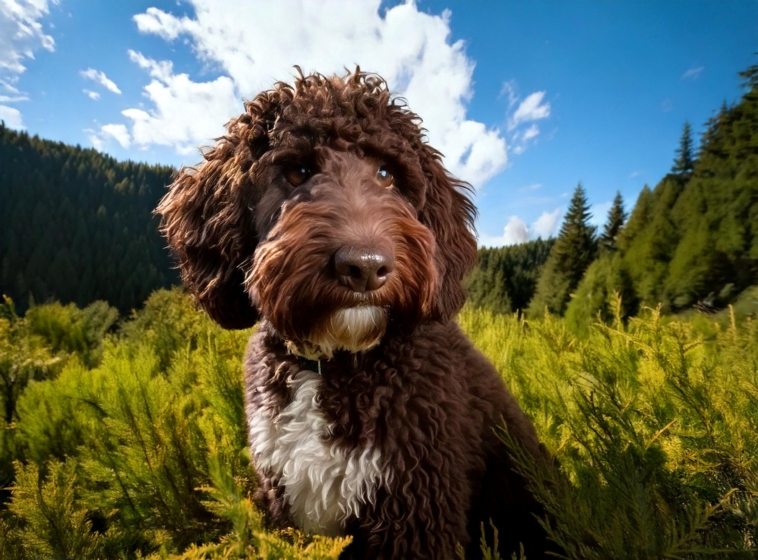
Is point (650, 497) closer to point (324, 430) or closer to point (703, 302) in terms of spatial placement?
point (324, 430)

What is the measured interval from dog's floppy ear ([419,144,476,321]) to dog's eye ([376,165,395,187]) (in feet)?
0.74

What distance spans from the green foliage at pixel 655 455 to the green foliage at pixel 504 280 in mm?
10226

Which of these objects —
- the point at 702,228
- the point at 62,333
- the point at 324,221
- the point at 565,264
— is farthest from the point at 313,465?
the point at 565,264

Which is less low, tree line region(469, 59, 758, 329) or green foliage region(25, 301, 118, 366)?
tree line region(469, 59, 758, 329)

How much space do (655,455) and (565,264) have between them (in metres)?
11.6

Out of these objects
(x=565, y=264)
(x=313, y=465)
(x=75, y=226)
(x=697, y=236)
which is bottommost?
(x=313, y=465)

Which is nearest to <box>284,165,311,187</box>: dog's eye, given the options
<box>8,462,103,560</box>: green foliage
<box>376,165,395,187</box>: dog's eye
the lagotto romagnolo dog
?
the lagotto romagnolo dog

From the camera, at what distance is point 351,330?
1.68 metres

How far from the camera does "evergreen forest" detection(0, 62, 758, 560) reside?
126 cm

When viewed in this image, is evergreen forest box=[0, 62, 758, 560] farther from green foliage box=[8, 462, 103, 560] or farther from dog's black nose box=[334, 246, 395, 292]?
dog's black nose box=[334, 246, 395, 292]

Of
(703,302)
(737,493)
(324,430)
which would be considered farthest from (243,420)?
(703,302)

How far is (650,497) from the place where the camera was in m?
1.35

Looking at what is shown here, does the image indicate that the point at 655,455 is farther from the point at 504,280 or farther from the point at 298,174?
the point at 504,280

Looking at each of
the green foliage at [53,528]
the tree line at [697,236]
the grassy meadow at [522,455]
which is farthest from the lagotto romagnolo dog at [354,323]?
the tree line at [697,236]
